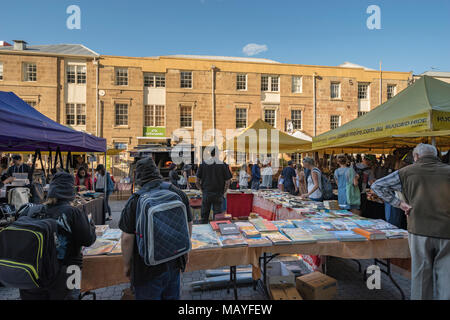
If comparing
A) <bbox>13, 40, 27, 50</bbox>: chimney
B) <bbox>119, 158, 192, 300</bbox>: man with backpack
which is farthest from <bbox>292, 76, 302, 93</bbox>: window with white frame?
<bbox>119, 158, 192, 300</bbox>: man with backpack

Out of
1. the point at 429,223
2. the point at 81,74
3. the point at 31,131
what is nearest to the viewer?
the point at 429,223

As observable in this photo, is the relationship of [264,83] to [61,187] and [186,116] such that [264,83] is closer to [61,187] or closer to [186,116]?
[186,116]

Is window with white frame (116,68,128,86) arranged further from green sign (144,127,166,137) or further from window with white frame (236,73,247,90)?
window with white frame (236,73,247,90)

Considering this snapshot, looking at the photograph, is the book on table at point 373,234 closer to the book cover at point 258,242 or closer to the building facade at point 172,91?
the book cover at point 258,242

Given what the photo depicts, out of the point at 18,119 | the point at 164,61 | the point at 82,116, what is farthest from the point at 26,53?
the point at 18,119

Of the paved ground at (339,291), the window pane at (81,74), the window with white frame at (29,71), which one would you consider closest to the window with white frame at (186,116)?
the window pane at (81,74)

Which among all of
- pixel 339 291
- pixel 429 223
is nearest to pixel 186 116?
pixel 339 291

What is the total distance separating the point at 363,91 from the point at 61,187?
1069 inches

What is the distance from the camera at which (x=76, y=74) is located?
65.9 ft

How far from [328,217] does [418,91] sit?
289 centimetres

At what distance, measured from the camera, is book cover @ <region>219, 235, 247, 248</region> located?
2906 mm

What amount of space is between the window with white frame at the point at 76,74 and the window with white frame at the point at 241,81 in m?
12.3

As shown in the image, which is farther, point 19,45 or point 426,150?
point 19,45
